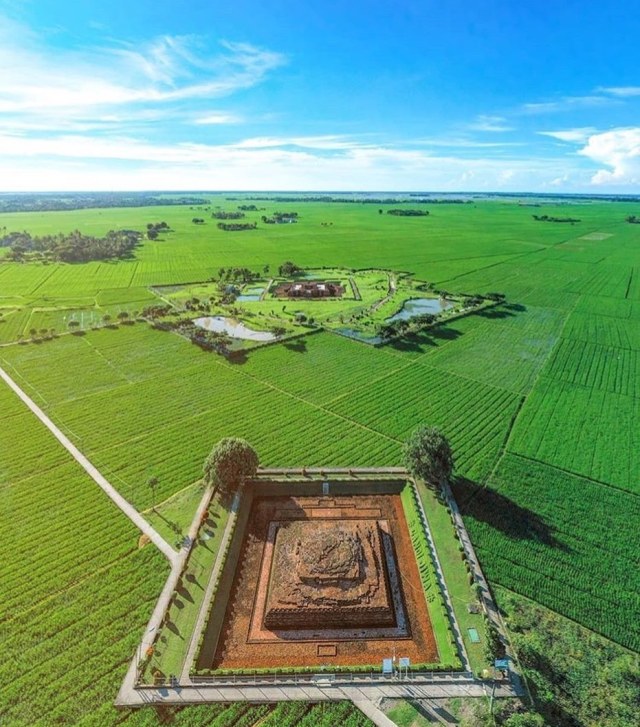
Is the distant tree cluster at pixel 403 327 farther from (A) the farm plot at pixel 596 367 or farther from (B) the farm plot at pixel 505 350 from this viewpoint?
(A) the farm plot at pixel 596 367

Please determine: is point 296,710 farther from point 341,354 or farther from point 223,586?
point 341,354

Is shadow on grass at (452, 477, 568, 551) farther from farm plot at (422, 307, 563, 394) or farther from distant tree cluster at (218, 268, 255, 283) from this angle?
distant tree cluster at (218, 268, 255, 283)

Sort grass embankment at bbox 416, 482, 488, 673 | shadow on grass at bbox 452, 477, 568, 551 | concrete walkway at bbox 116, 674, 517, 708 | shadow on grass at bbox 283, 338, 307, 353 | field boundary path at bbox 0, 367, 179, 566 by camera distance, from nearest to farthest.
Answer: concrete walkway at bbox 116, 674, 517, 708, grass embankment at bbox 416, 482, 488, 673, field boundary path at bbox 0, 367, 179, 566, shadow on grass at bbox 452, 477, 568, 551, shadow on grass at bbox 283, 338, 307, 353

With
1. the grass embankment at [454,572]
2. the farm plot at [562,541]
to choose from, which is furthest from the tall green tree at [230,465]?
the farm plot at [562,541]

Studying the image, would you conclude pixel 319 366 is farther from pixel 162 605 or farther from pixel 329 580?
pixel 162 605

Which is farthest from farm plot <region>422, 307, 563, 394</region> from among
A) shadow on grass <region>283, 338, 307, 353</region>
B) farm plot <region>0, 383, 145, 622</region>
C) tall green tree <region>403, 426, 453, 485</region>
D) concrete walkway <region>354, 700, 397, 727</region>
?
farm plot <region>0, 383, 145, 622</region>

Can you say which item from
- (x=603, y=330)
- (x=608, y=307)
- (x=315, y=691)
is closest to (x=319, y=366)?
(x=315, y=691)
